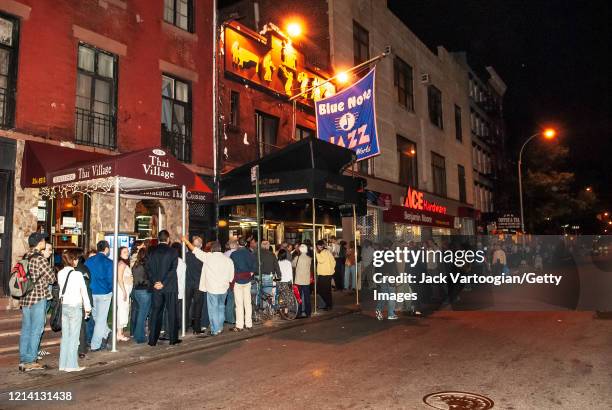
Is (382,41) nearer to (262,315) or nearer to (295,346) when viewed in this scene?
(262,315)

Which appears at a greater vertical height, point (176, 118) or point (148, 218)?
point (176, 118)

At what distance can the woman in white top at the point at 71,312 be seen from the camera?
7.16 metres

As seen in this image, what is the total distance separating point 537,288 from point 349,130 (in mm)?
8387

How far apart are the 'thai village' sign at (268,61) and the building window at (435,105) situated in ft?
44.2

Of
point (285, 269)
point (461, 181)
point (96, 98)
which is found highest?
point (461, 181)

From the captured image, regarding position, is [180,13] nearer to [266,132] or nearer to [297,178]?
[266,132]

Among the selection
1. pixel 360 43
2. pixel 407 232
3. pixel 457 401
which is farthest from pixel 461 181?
pixel 457 401

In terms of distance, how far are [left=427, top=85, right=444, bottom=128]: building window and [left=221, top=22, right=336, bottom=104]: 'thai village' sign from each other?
13.5m

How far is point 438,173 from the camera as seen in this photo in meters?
32.4

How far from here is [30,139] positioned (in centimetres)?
1082

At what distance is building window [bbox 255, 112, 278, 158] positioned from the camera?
17922 mm

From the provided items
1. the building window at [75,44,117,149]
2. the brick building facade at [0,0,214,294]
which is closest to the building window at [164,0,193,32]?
the brick building facade at [0,0,214,294]

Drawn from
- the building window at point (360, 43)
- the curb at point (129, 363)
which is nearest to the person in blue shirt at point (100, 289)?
the curb at point (129, 363)

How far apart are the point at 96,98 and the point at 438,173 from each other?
24384mm
